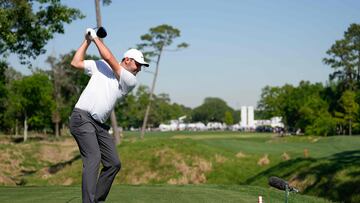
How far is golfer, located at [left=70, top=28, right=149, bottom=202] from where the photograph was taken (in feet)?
21.2

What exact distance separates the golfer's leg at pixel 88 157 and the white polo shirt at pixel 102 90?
9.2 inches

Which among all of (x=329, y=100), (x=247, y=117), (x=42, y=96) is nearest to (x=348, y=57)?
(x=329, y=100)

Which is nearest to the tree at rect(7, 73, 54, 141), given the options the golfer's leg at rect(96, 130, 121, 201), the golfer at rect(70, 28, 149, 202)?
the golfer's leg at rect(96, 130, 121, 201)

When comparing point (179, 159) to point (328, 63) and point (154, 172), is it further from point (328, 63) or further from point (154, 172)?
point (328, 63)

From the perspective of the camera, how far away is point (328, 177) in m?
20.9

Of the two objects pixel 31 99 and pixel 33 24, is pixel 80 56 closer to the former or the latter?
pixel 33 24

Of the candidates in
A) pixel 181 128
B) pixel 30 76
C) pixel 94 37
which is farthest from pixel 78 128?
pixel 181 128

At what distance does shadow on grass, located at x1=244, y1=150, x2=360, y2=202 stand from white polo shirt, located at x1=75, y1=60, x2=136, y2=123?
13573mm

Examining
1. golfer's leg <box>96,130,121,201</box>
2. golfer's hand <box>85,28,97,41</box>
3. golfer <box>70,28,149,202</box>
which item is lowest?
golfer's leg <box>96,130,121,201</box>

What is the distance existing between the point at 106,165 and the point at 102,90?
117 centimetres

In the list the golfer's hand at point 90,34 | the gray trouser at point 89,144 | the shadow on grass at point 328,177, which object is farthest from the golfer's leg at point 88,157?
the shadow on grass at point 328,177

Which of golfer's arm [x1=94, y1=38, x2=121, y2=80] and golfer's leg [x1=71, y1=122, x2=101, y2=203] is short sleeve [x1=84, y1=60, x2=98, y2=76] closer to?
golfer's arm [x1=94, y1=38, x2=121, y2=80]

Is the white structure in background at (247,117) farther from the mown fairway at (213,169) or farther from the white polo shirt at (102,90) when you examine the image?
the white polo shirt at (102,90)

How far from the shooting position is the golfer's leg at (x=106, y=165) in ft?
22.5
